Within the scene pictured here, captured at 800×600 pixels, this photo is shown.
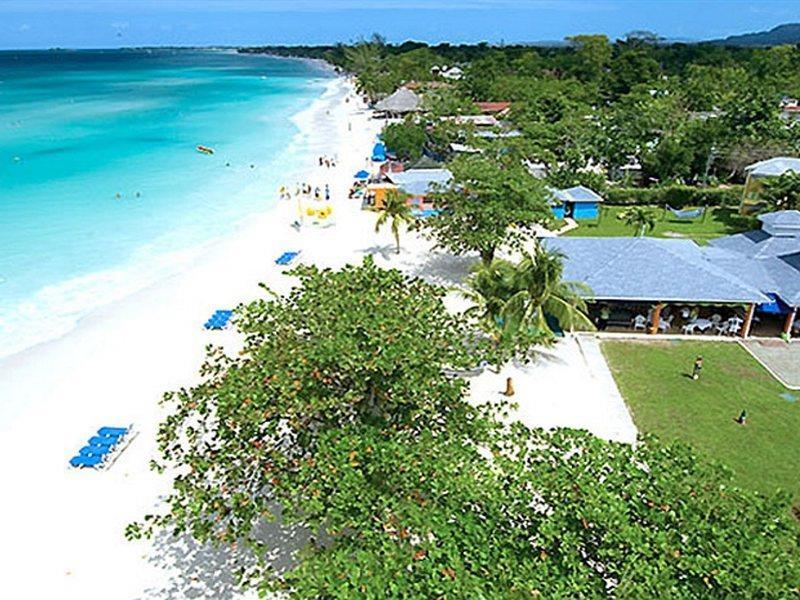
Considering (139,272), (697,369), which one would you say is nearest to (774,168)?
(697,369)

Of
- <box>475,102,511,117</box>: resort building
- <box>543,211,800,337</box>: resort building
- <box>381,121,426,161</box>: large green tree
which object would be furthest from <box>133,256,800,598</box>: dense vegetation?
<box>475,102,511,117</box>: resort building

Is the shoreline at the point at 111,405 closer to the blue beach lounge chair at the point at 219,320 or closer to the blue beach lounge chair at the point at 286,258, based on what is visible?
the blue beach lounge chair at the point at 286,258

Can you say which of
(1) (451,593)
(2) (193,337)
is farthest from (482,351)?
(2) (193,337)

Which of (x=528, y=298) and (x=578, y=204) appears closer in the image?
(x=528, y=298)

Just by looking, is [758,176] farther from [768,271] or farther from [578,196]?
[768,271]

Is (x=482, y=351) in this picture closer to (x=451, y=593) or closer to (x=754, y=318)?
→ (x=451, y=593)

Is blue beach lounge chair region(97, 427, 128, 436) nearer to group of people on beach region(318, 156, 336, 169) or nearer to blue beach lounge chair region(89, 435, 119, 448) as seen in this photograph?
blue beach lounge chair region(89, 435, 119, 448)
